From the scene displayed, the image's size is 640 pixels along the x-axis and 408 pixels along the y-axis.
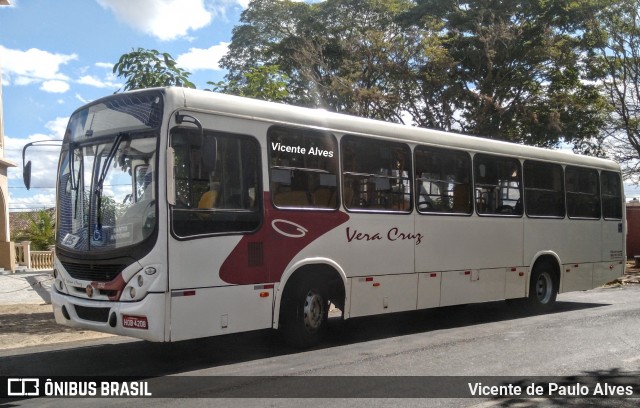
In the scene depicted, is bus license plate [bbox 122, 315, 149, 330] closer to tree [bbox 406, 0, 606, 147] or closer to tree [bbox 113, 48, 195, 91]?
tree [bbox 113, 48, 195, 91]

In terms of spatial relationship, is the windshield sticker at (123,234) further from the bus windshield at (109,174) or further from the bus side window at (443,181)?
the bus side window at (443,181)

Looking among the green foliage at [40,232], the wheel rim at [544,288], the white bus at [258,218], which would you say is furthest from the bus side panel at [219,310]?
the green foliage at [40,232]

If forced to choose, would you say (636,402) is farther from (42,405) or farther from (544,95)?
(544,95)

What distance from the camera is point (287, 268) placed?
8.54 m

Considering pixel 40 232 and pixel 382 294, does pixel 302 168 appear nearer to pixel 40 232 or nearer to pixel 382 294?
pixel 382 294

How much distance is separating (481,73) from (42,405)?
78.7 ft

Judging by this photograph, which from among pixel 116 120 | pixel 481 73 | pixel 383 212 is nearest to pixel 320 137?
pixel 383 212

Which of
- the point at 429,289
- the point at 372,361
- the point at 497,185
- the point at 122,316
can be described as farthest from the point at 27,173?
the point at 497,185

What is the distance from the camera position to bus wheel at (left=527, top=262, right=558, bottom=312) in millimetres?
13117

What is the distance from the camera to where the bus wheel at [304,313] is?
871 cm

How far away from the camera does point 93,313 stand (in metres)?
7.70

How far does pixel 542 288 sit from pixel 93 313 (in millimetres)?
9108

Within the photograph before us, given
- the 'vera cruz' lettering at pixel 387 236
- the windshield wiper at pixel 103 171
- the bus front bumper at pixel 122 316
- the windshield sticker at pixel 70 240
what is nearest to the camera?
the bus front bumper at pixel 122 316

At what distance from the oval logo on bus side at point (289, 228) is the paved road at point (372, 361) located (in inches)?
60.4
